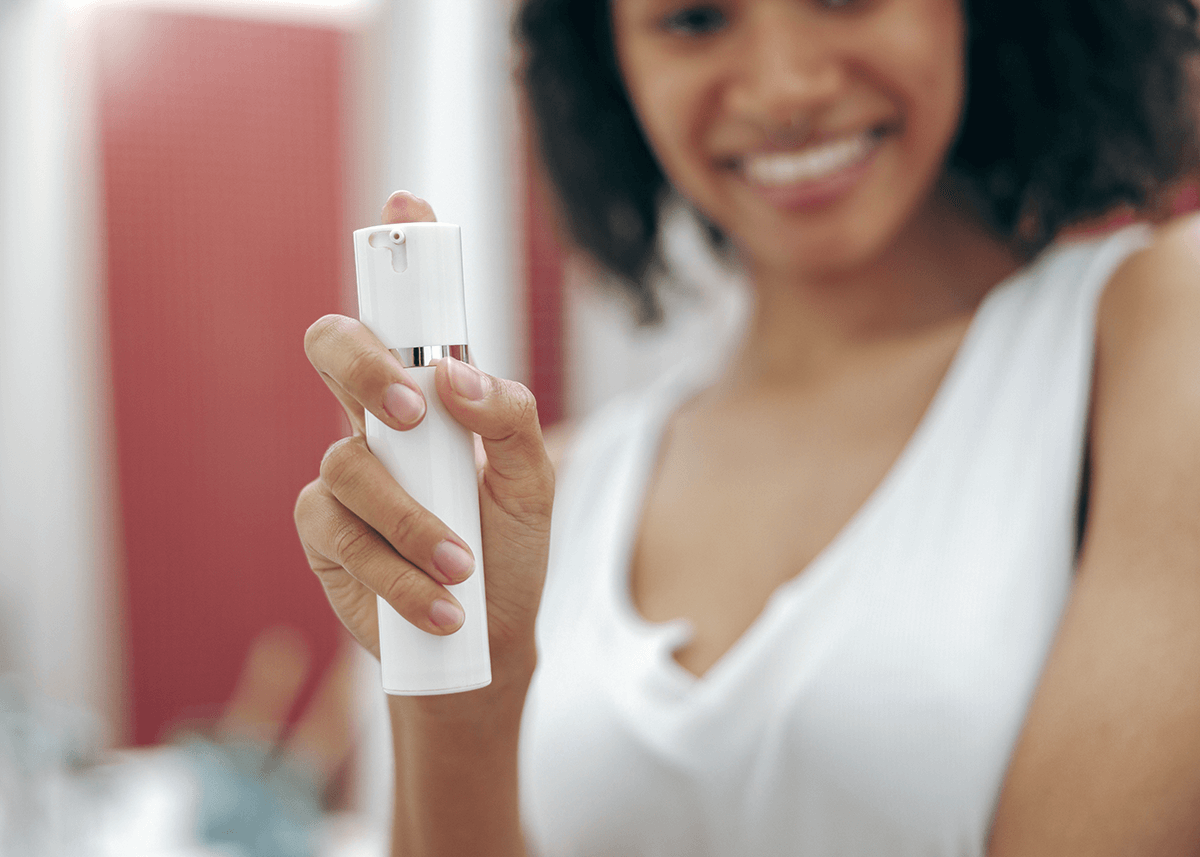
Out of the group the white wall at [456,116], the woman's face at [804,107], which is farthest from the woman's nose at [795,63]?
the white wall at [456,116]

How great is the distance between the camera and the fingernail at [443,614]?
0.28 m

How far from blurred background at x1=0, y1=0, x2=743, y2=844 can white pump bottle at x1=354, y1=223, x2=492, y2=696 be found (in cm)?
94

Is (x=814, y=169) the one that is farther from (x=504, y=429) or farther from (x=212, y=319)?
(x=212, y=319)

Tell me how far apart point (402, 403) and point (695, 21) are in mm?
448

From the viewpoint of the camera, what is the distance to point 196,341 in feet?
6.31

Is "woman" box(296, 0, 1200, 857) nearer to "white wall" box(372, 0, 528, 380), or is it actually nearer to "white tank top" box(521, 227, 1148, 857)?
"white tank top" box(521, 227, 1148, 857)

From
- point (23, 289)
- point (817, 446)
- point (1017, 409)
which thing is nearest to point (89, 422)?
point (23, 289)

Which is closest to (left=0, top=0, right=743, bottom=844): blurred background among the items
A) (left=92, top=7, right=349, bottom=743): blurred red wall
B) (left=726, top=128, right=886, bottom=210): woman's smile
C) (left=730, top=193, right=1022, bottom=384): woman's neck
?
(left=92, top=7, right=349, bottom=743): blurred red wall

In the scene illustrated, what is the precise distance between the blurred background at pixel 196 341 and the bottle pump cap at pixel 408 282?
94 centimetres

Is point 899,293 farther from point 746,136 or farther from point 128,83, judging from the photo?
point 128,83

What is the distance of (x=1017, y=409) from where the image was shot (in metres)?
0.57

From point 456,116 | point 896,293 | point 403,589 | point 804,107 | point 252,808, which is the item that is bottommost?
point 252,808

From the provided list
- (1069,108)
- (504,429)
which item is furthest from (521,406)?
(1069,108)

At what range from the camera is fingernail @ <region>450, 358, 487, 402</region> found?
281 millimetres
